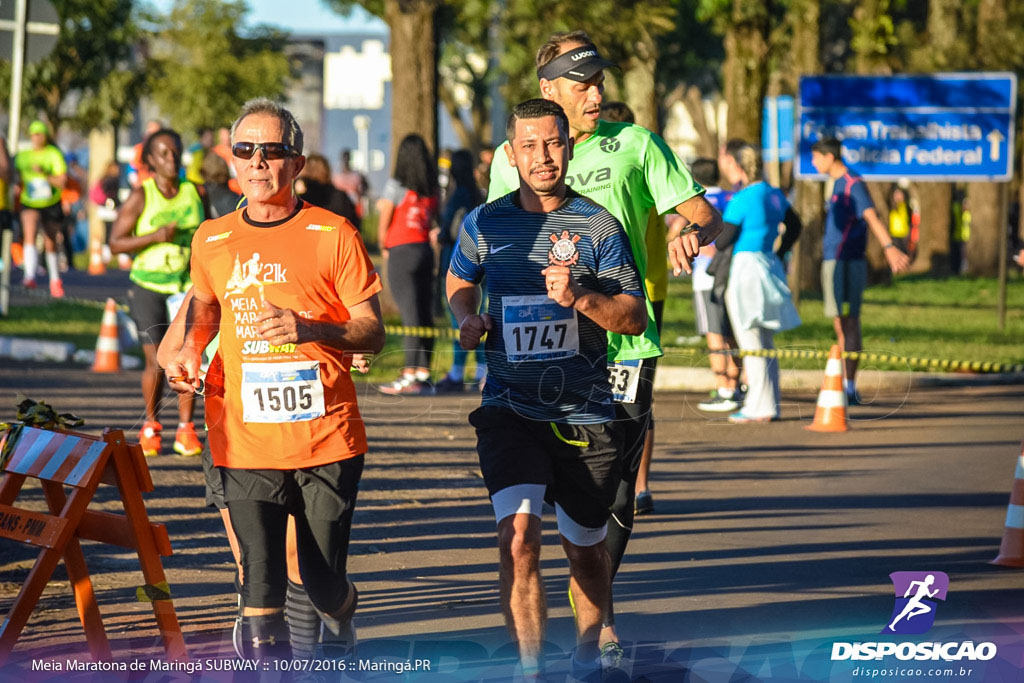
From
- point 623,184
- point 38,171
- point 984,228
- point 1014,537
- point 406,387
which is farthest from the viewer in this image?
point 984,228

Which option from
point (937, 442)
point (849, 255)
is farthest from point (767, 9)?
point (937, 442)

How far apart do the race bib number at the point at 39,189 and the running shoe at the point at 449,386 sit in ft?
29.5

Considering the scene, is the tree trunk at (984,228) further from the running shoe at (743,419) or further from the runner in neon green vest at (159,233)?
the runner in neon green vest at (159,233)

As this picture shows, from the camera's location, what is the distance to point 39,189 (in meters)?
20.9

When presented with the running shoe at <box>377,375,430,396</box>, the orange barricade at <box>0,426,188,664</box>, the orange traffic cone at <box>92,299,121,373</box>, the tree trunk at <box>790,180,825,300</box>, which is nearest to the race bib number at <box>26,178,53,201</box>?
the orange traffic cone at <box>92,299,121,373</box>

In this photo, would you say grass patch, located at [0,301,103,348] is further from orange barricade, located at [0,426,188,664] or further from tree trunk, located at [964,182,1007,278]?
tree trunk, located at [964,182,1007,278]

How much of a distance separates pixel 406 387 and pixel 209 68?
128ft

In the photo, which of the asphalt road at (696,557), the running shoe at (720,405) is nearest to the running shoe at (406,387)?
the asphalt road at (696,557)

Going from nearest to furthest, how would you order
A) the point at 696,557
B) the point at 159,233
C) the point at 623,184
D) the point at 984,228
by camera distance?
the point at 623,184 → the point at 696,557 → the point at 159,233 → the point at 984,228

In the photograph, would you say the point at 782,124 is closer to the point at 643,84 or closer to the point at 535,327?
the point at 643,84

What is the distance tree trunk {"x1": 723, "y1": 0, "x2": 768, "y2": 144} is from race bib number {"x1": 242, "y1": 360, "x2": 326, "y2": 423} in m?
19.5

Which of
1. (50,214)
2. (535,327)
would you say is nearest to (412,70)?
(50,214)

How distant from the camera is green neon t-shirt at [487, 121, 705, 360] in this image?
5.82 meters

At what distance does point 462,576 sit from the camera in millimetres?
7176
